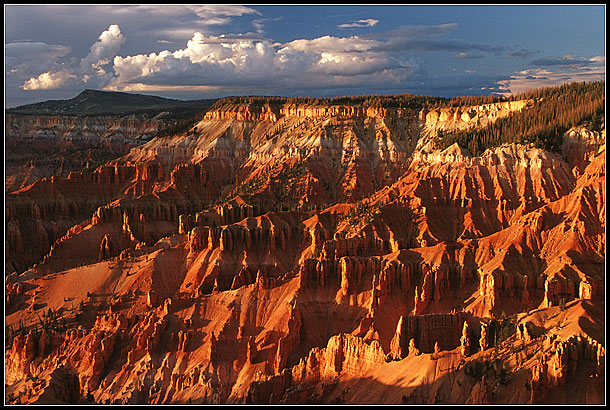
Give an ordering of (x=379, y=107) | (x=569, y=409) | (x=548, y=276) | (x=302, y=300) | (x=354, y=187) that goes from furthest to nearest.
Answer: (x=379, y=107)
(x=354, y=187)
(x=302, y=300)
(x=548, y=276)
(x=569, y=409)

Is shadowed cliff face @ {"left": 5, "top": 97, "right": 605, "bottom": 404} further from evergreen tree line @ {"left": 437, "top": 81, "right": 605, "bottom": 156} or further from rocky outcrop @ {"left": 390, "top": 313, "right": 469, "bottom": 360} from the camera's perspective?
evergreen tree line @ {"left": 437, "top": 81, "right": 605, "bottom": 156}

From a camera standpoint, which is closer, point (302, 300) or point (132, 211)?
point (302, 300)

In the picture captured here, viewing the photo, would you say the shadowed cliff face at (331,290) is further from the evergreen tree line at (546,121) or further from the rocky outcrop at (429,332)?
the evergreen tree line at (546,121)

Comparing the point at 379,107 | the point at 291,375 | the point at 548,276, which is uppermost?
the point at 379,107

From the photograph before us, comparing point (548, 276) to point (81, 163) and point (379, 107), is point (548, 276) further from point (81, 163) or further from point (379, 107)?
point (81, 163)

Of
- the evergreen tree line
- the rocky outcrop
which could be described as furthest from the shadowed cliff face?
the evergreen tree line

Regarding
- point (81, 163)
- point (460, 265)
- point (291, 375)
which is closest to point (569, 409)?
point (291, 375)

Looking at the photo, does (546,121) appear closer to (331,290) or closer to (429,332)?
(331,290)
